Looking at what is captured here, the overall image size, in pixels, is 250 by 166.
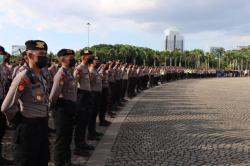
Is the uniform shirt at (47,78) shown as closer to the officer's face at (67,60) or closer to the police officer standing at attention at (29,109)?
the officer's face at (67,60)

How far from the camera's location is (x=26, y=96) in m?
5.24

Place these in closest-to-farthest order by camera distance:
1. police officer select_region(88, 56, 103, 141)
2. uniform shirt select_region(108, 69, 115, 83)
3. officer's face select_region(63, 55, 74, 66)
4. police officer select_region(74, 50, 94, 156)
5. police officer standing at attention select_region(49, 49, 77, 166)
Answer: police officer standing at attention select_region(49, 49, 77, 166) < officer's face select_region(63, 55, 74, 66) < police officer select_region(74, 50, 94, 156) < police officer select_region(88, 56, 103, 141) < uniform shirt select_region(108, 69, 115, 83)

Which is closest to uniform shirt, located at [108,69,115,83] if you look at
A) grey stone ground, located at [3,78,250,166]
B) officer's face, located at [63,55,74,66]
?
grey stone ground, located at [3,78,250,166]

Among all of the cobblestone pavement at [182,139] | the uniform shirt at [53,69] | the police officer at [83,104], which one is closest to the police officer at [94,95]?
the cobblestone pavement at [182,139]

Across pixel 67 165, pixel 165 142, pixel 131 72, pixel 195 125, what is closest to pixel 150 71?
pixel 131 72

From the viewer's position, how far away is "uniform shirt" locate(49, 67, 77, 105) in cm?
706

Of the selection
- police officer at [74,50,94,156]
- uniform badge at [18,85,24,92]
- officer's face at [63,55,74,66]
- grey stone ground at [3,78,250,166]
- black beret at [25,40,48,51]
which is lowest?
grey stone ground at [3,78,250,166]

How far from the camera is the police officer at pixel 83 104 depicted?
8.66m

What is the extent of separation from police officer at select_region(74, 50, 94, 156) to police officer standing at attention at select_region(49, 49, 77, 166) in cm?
130

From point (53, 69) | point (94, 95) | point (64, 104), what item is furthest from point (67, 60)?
point (53, 69)

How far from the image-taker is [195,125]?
41.2 ft

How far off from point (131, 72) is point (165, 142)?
13.5 m

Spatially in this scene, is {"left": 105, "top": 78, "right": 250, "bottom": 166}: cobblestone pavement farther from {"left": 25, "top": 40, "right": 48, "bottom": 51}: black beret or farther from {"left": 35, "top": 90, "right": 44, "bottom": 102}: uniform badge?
{"left": 25, "top": 40, "right": 48, "bottom": 51}: black beret

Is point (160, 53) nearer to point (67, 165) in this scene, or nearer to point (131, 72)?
point (131, 72)
